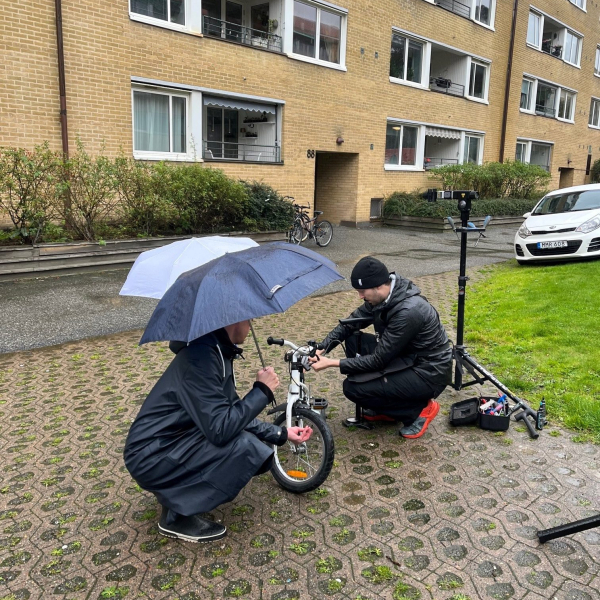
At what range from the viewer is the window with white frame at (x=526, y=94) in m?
26.8

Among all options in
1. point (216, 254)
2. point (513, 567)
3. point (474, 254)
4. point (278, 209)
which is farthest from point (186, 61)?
point (513, 567)

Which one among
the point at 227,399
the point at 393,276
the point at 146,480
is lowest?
the point at 146,480

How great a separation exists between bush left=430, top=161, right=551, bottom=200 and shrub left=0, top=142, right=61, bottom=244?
576 inches

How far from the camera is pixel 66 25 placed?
11.1m

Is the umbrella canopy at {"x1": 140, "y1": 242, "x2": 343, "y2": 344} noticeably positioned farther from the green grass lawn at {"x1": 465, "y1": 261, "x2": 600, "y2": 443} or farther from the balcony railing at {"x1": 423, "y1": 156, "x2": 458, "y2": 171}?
the balcony railing at {"x1": 423, "y1": 156, "x2": 458, "y2": 171}

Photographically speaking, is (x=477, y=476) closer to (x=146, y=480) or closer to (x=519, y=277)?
(x=146, y=480)

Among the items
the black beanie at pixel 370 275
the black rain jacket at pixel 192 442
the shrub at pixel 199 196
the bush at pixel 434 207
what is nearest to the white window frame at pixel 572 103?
the bush at pixel 434 207

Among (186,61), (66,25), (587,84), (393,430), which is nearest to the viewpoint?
(393,430)

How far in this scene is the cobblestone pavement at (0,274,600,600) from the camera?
2.63 m

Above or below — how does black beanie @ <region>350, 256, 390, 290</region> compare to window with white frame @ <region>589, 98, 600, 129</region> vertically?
below

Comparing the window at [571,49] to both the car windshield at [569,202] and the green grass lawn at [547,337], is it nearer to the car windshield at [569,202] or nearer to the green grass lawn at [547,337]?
the car windshield at [569,202]

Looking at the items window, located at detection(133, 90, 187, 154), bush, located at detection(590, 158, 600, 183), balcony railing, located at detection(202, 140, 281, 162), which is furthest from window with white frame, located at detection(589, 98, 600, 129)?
window, located at detection(133, 90, 187, 154)

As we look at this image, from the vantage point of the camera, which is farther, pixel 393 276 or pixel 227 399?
pixel 393 276

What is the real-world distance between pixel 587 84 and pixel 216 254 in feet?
→ 119
